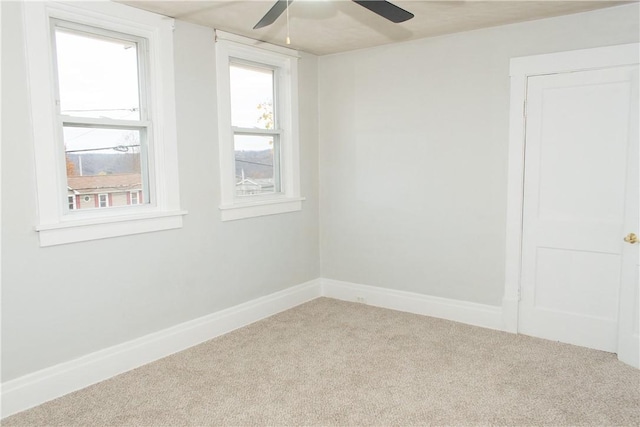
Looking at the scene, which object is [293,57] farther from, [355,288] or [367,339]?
[367,339]

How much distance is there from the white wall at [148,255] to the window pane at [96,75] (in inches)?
11.7

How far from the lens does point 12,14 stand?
251cm

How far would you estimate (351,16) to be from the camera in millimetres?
3309

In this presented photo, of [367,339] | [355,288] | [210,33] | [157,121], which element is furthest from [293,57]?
[367,339]

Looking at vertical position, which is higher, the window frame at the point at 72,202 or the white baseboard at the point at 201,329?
the window frame at the point at 72,202

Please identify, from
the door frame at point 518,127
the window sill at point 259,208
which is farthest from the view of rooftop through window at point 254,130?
the door frame at point 518,127

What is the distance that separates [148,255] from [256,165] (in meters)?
1.39

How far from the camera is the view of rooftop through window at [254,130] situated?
4031 millimetres

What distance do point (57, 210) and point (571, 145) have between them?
359 centimetres

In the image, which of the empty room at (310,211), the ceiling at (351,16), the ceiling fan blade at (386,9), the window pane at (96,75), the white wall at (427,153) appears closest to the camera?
the ceiling fan blade at (386,9)

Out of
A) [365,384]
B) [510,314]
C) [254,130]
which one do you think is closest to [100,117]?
[254,130]

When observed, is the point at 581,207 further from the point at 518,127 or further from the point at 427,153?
the point at 427,153

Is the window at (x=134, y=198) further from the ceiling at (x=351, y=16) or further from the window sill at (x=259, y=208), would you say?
the ceiling at (x=351, y=16)

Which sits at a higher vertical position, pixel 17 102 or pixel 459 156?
pixel 17 102
